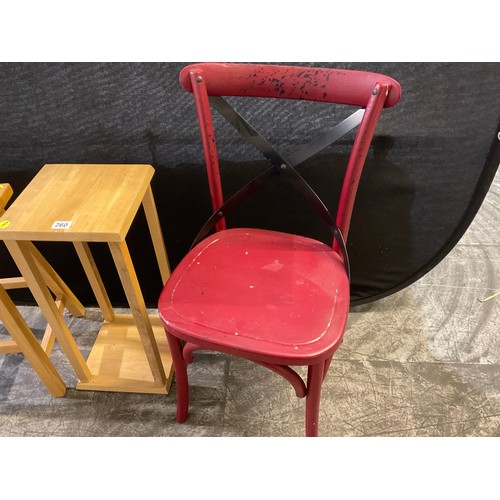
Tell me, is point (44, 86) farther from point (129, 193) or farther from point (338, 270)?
point (338, 270)

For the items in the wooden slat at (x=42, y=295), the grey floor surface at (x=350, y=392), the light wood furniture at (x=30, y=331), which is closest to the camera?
the wooden slat at (x=42, y=295)

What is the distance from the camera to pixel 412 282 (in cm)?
162

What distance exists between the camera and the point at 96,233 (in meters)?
0.94

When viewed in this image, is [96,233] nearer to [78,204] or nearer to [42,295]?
[78,204]

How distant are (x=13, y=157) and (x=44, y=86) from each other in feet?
0.89

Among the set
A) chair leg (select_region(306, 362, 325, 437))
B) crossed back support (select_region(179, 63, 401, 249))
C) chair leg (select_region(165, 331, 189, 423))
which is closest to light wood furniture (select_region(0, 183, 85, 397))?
chair leg (select_region(165, 331, 189, 423))

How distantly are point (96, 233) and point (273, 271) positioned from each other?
1.39ft

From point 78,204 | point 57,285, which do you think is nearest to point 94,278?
point 57,285

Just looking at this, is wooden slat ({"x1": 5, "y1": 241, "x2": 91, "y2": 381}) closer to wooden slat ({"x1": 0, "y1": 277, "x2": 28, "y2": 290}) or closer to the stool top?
the stool top

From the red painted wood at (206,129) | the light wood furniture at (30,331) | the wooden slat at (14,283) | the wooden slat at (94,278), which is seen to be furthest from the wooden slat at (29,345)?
the red painted wood at (206,129)

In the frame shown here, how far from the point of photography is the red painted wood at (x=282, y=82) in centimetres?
96

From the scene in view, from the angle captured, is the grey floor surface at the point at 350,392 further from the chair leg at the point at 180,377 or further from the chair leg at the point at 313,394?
the chair leg at the point at 313,394

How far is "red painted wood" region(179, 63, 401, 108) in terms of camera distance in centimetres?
96

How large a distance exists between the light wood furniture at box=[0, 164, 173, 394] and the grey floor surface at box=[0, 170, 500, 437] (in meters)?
0.07
